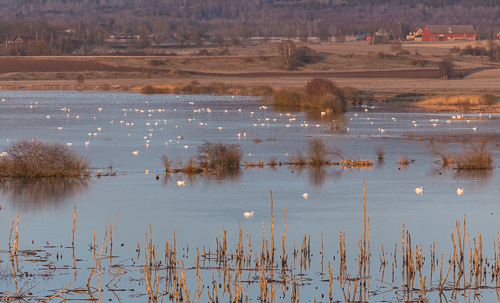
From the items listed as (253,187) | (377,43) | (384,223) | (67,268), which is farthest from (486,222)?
(377,43)

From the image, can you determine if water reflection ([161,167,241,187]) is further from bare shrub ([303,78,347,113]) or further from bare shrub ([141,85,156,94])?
bare shrub ([141,85,156,94])

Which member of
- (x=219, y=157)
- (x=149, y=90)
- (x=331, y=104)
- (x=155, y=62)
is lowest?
(x=219, y=157)

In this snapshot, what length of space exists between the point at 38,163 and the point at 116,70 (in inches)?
2550

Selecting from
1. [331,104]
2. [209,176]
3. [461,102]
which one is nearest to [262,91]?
[331,104]

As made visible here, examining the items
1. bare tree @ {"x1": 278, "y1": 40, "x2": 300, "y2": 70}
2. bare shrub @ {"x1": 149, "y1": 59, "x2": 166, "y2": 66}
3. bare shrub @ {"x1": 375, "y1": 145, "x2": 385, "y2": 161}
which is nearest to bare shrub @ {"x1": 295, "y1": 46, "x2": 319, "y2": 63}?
bare tree @ {"x1": 278, "y1": 40, "x2": 300, "y2": 70}

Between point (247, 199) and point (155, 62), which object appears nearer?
point (247, 199)

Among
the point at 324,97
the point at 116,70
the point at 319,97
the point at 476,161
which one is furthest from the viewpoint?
the point at 116,70

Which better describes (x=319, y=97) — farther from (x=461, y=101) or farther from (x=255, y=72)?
(x=255, y=72)

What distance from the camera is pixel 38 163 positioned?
19891mm

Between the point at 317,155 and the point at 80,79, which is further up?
the point at 80,79

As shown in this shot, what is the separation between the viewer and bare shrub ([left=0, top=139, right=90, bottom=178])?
64.8ft

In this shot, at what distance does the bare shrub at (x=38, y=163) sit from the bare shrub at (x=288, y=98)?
2813 centimetres

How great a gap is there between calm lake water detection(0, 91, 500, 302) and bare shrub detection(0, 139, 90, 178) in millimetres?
524

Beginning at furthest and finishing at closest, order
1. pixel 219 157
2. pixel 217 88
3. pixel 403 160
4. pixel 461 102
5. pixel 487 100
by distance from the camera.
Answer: pixel 217 88, pixel 487 100, pixel 461 102, pixel 403 160, pixel 219 157
